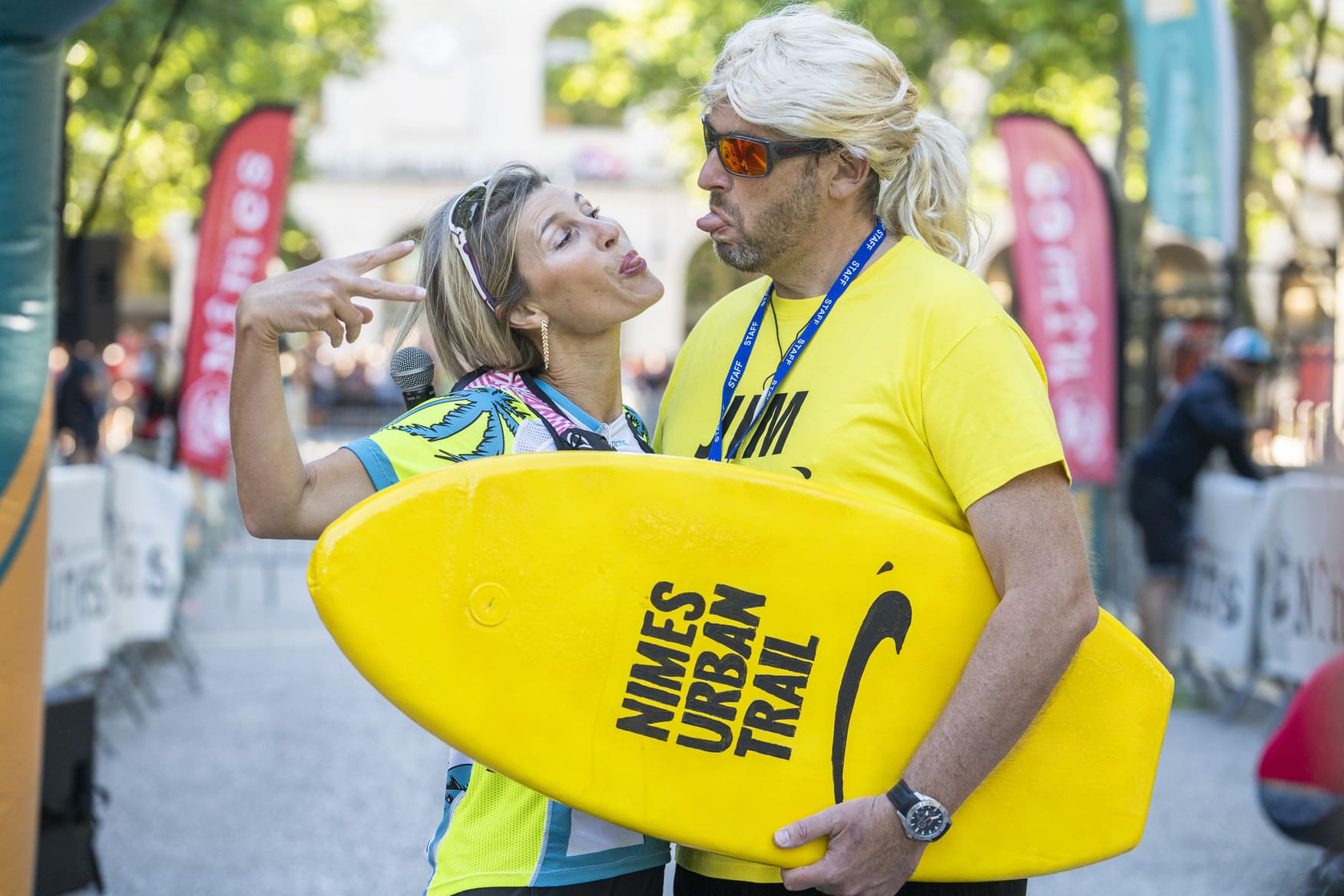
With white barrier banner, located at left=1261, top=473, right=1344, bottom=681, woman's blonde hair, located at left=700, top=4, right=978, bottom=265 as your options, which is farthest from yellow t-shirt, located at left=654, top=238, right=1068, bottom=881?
white barrier banner, located at left=1261, top=473, right=1344, bottom=681

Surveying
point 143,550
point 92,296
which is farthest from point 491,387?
point 92,296

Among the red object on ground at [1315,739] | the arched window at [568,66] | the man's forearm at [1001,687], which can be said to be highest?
the arched window at [568,66]

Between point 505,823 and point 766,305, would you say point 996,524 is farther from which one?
Result: point 505,823

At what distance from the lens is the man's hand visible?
71.1 inches

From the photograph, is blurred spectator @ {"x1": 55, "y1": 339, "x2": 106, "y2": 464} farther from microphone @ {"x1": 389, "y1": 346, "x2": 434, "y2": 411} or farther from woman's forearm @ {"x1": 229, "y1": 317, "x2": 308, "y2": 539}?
woman's forearm @ {"x1": 229, "y1": 317, "x2": 308, "y2": 539}

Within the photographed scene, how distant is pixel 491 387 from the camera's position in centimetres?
210

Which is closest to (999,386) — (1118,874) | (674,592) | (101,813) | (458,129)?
(674,592)

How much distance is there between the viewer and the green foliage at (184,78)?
14023mm

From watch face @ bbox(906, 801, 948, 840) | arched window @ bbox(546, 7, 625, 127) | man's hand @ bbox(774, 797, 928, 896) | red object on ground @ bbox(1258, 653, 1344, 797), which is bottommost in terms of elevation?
red object on ground @ bbox(1258, 653, 1344, 797)

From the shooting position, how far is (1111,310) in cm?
866

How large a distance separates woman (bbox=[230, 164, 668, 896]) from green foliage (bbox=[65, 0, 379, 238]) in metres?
10.2

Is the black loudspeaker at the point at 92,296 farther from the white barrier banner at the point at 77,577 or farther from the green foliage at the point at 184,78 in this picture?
the green foliage at the point at 184,78

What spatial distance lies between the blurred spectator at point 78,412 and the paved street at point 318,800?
5503 millimetres

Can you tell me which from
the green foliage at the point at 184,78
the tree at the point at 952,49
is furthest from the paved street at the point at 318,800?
the tree at the point at 952,49
